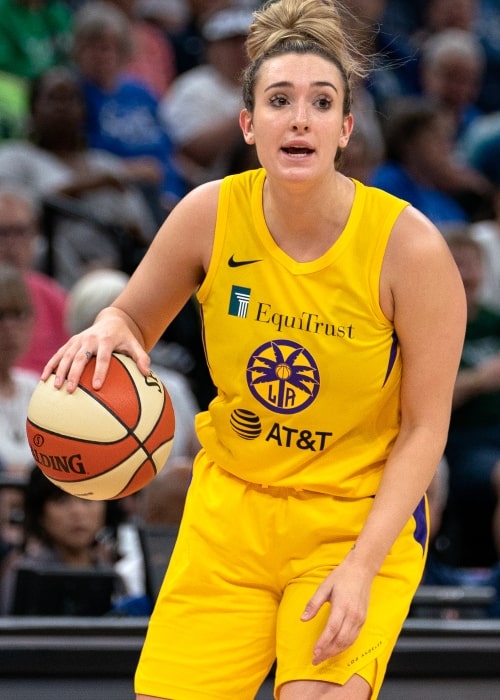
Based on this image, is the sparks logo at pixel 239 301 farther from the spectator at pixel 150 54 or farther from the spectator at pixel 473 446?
the spectator at pixel 150 54

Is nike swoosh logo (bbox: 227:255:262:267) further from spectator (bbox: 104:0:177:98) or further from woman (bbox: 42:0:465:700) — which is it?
spectator (bbox: 104:0:177:98)

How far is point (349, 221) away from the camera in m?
2.72

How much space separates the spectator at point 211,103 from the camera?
7.58 metres

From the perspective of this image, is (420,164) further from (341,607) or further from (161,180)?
(341,607)

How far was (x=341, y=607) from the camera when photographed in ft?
8.08

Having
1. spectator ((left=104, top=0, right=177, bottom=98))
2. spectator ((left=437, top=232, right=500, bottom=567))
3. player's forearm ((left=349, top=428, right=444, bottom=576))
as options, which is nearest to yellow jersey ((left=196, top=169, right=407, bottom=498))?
player's forearm ((left=349, top=428, right=444, bottom=576))

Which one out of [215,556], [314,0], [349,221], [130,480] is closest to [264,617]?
[215,556]

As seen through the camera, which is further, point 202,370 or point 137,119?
point 137,119

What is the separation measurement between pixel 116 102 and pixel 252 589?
4.94m

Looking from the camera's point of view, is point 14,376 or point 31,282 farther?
point 31,282

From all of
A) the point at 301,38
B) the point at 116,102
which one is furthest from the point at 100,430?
the point at 116,102

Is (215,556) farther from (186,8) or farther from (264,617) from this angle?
(186,8)

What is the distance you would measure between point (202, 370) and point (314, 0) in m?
3.51

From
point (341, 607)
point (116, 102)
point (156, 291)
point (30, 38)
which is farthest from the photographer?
point (30, 38)
